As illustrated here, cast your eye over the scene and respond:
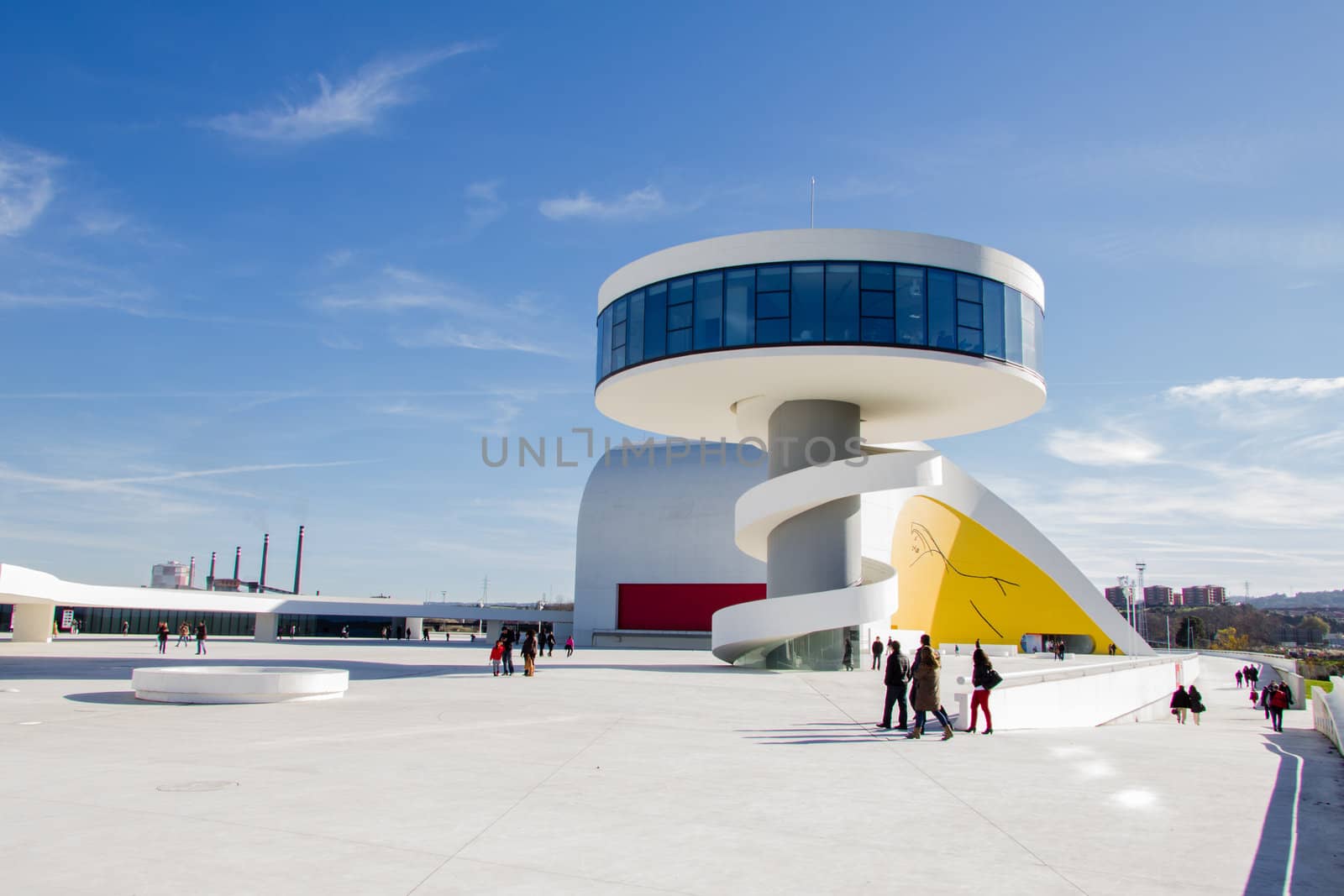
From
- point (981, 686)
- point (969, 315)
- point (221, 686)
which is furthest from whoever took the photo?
point (969, 315)

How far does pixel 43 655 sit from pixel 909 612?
3742 centimetres

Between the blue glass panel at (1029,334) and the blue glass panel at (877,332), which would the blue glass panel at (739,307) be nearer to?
the blue glass panel at (877,332)

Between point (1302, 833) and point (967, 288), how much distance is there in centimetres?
A: 2167

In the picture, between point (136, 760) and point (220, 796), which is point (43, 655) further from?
point (220, 796)

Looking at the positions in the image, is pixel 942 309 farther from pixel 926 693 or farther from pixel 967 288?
pixel 926 693

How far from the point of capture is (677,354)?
94.3 feet

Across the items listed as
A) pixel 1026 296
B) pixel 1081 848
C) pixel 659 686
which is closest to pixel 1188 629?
pixel 1026 296

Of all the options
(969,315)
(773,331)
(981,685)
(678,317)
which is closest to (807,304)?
(773,331)

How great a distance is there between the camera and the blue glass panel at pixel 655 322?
29203 millimetres

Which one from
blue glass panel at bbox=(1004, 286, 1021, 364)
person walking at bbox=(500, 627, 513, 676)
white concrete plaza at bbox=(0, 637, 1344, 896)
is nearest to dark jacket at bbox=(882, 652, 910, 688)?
white concrete plaza at bbox=(0, 637, 1344, 896)

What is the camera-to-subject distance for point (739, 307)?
28062 millimetres

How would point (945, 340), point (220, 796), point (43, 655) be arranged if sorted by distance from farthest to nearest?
point (43, 655), point (945, 340), point (220, 796)

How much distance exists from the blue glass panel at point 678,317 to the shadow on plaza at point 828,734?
14.9 m

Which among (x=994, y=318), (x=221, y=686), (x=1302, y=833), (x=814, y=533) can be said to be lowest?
(x=221, y=686)
